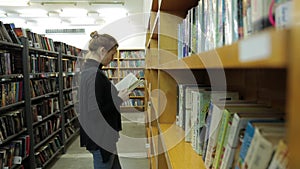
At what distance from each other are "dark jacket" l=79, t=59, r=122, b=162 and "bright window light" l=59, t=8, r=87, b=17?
5521 millimetres

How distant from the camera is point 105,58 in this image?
2.23 m

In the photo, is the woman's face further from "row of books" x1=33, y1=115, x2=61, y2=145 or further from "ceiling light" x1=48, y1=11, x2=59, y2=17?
"ceiling light" x1=48, y1=11, x2=59, y2=17

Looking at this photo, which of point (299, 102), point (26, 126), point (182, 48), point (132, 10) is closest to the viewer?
point (299, 102)

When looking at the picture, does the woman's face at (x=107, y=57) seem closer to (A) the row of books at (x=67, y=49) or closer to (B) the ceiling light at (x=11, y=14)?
(A) the row of books at (x=67, y=49)

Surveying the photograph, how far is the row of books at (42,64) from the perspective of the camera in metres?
3.39

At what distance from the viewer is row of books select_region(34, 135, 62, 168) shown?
128 inches

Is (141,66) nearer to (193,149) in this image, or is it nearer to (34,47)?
(34,47)

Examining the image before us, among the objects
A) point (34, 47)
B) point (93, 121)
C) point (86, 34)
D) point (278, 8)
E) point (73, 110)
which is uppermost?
point (86, 34)

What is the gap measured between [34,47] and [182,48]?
258 cm

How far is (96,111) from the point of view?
6.57 ft

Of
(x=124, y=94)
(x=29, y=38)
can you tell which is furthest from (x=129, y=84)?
(x=29, y=38)

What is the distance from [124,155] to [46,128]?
1188 mm

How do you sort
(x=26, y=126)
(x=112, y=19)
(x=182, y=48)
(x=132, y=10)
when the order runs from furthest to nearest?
(x=112, y=19)
(x=132, y=10)
(x=26, y=126)
(x=182, y=48)

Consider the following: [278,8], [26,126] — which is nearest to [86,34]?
[26,126]
